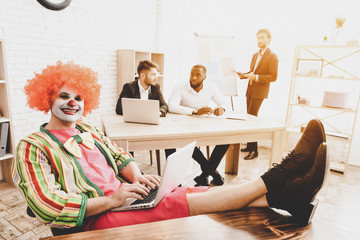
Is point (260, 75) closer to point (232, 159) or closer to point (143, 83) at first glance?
point (232, 159)

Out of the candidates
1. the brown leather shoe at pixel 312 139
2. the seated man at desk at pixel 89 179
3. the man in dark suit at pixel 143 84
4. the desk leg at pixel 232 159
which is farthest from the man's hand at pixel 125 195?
the desk leg at pixel 232 159

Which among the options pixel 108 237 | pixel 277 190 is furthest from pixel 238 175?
pixel 108 237

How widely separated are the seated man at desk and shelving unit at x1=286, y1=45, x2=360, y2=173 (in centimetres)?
234

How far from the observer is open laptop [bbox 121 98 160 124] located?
1.96 meters

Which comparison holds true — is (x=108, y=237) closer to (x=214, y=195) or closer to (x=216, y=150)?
(x=214, y=195)

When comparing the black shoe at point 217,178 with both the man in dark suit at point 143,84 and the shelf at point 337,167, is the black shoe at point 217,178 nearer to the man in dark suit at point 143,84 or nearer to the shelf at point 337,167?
the man in dark suit at point 143,84

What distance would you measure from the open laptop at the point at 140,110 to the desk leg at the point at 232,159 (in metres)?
1.27

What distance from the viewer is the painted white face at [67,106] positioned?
123cm

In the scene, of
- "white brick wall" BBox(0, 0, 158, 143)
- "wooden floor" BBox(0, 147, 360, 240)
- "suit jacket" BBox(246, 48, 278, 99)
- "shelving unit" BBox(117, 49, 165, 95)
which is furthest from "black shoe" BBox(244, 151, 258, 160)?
"white brick wall" BBox(0, 0, 158, 143)

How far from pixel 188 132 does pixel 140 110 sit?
0.43 m

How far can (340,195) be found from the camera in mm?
2590

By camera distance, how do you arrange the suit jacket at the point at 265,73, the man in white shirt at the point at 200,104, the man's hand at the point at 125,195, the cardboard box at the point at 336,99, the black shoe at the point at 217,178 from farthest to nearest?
the suit jacket at the point at 265,73 → the cardboard box at the point at 336,99 → the black shoe at the point at 217,178 → the man in white shirt at the point at 200,104 → the man's hand at the point at 125,195

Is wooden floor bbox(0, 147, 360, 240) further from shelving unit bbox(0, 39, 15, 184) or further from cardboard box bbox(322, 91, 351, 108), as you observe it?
cardboard box bbox(322, 91, 351, 108)

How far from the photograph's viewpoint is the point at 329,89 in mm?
3518
